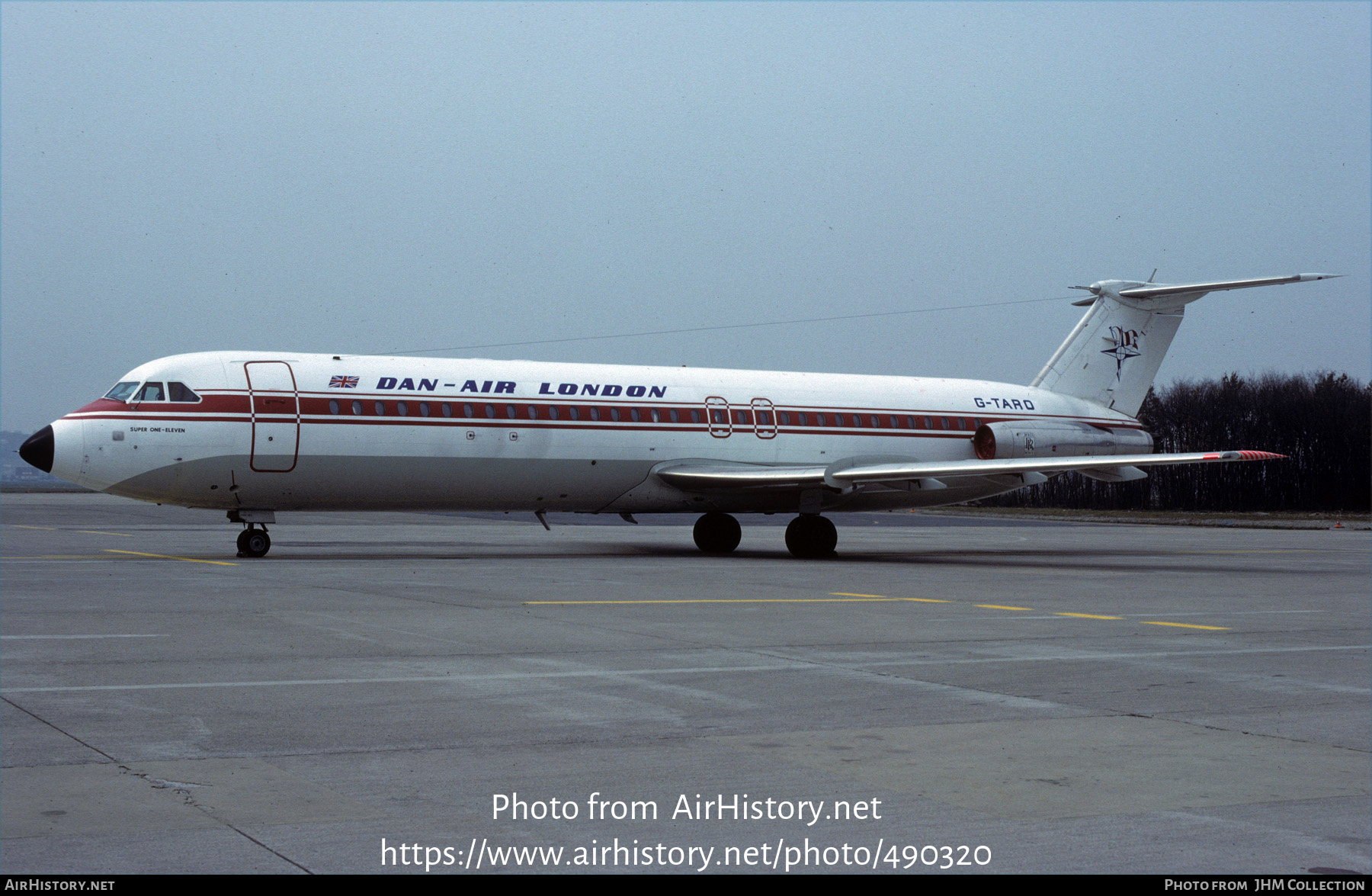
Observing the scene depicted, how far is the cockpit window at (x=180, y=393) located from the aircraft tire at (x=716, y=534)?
1024cm

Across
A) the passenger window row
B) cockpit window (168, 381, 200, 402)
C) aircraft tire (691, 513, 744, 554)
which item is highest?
cockpit window (168, 381, 200, 402)

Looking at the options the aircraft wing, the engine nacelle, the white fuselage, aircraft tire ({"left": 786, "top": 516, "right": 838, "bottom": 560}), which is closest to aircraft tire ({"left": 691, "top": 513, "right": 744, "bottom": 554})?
the white fuselage

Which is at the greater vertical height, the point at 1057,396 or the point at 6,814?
the point at 1057,396

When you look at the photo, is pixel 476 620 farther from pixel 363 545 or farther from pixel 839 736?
pixel 363 545

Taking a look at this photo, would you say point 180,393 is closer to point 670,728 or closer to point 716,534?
point 716,534

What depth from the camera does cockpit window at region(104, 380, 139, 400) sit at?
21703 millimetres

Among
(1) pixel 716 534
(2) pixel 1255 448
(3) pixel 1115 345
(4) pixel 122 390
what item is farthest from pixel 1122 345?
(2) pixel 1255 448

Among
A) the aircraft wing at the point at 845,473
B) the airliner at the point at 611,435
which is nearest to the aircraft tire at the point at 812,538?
the airliner at the point at 611,435

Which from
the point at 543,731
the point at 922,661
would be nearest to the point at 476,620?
the point at 922,661

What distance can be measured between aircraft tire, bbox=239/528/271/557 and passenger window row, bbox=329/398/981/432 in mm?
2377

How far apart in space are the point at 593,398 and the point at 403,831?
19.4 m

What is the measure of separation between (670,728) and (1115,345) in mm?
25254

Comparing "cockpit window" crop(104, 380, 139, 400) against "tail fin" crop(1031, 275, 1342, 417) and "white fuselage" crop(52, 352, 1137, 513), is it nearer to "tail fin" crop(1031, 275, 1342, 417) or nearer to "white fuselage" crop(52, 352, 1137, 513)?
"white fuselage" crop(52, 352, 1137, 513)

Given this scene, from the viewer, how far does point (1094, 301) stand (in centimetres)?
3116
